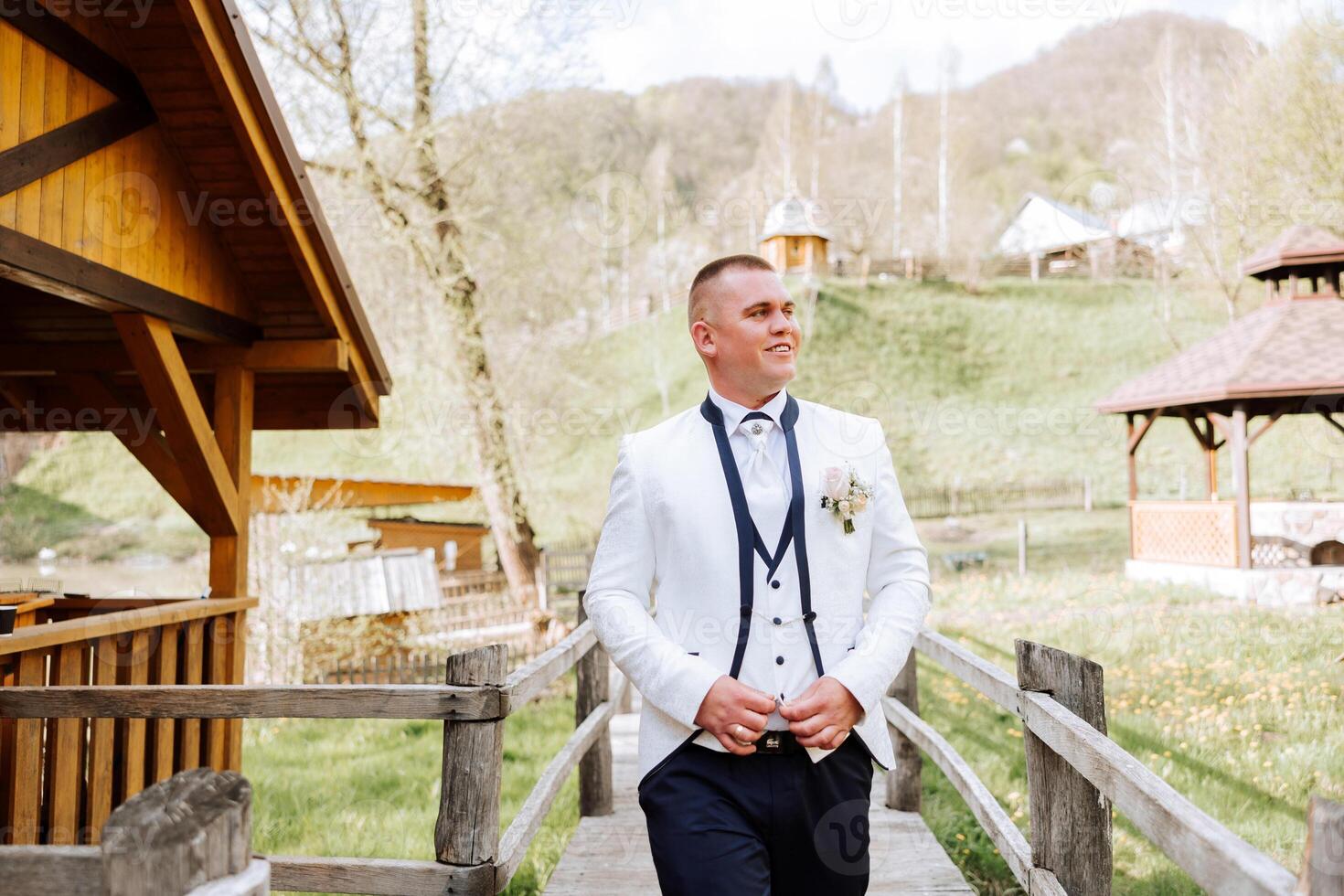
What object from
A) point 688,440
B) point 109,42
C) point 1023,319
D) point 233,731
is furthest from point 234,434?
point 1023,319

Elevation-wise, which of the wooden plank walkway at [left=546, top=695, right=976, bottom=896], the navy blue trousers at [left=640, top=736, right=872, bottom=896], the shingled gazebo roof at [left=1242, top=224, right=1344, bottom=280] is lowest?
the wooden plank walkway at [left=546, top=695, right=976, bottom=896]

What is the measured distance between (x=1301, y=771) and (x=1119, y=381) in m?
30.6

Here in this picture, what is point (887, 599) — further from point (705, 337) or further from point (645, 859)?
point (645, 859)

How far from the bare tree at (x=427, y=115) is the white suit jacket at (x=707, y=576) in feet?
41.9

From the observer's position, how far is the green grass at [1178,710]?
223 inches

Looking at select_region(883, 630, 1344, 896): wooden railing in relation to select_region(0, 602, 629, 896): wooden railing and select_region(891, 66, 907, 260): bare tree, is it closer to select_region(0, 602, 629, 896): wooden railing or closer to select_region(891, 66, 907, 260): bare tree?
select_region(0, 602, 629, 896): wooden railing

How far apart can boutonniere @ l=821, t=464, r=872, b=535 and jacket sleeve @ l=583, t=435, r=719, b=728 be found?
0.45 meters

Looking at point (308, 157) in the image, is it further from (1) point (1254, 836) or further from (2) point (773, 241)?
(1) point (1254, 836)

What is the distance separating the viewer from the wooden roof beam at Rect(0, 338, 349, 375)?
630 cm

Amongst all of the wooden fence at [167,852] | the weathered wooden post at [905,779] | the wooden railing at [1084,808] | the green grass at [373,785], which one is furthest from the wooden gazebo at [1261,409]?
the wooden fence at [167,852]

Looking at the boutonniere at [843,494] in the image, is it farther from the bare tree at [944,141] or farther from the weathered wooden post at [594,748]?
the bare tree at [944,141]

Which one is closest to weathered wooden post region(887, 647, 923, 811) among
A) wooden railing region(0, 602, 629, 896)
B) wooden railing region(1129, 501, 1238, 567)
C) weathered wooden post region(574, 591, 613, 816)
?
weathered wooden post region(574, 591, 613, 816)

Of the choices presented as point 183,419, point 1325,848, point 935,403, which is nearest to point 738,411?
point 1325,848

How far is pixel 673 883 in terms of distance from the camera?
229 centimetres
